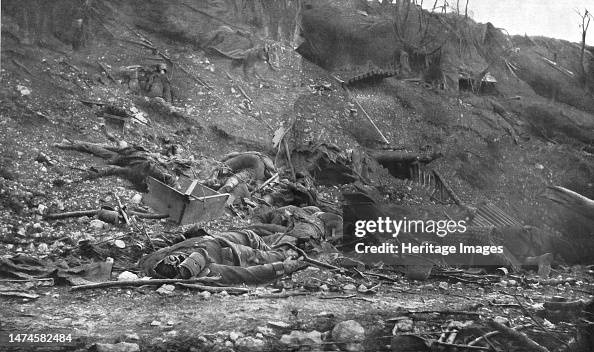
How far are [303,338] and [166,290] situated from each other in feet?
2.85

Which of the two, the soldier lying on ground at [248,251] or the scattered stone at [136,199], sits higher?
the scattered stone at [136,199]

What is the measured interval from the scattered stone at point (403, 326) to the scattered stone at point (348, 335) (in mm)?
225

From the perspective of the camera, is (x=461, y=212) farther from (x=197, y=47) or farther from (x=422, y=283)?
(x=197, y=47)

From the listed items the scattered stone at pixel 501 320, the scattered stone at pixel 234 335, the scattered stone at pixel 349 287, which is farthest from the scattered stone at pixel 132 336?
the scattered stone at pixel 501 320

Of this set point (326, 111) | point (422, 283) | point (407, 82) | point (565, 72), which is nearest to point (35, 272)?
point (326, 111)

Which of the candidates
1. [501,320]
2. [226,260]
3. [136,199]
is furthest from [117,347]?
[501,320]

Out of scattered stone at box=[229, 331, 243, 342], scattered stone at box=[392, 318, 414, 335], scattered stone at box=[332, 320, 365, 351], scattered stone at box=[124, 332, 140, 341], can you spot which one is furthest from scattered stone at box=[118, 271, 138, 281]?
scattered stone at box=[392, 318, 414, 335]

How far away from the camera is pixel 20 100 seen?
12.8 ft

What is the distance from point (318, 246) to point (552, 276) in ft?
5.45

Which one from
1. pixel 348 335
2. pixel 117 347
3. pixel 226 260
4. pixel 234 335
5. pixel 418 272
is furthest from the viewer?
pixel 418 272

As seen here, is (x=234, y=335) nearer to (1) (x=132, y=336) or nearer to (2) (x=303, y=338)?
(2) (x=303, y=338)

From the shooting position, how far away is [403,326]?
3.89 metres

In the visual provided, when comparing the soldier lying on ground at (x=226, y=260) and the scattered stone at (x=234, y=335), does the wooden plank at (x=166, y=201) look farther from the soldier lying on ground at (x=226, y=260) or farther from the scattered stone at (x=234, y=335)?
the scattered stone at (x=234, y=335)

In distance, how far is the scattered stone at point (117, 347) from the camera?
3498 millimetres
